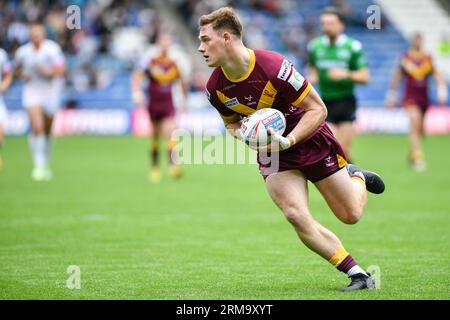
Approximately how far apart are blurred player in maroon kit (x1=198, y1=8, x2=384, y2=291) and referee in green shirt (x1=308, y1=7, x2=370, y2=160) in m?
6.74

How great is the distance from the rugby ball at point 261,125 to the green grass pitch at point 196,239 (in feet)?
4.18

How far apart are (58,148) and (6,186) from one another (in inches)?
353

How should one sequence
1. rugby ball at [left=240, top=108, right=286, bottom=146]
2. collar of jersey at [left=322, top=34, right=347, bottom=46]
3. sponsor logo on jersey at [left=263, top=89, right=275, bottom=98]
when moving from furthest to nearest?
collar of jersey at [left=322, top=34, right=347, bottom=46], sponsor logo on jersey at [left=263, top=89, right=275, bottom=98], rugby ball at [left=240, top=108, right=286, bottom=146]

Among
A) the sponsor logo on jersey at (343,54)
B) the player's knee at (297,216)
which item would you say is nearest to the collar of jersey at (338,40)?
the sponsor logo on jersey at (343,54)

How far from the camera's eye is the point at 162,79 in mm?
18094

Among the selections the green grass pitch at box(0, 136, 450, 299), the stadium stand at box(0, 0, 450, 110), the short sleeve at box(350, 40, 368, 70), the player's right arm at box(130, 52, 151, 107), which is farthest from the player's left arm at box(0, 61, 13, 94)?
the stadium stand at box(0, 0, 450, 110)

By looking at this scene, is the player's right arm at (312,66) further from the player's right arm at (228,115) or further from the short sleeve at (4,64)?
the player's right arm at (228,115)

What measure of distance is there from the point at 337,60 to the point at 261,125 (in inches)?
300

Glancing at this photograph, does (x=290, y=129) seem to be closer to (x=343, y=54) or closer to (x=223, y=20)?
(x=223, y=20)

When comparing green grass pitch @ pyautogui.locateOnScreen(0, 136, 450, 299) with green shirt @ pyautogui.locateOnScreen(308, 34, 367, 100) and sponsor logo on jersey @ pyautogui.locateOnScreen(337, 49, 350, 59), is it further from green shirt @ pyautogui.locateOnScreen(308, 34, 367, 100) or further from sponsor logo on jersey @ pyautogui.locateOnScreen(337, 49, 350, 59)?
sponsor logo on jersey @ pyautogui.locateOnScreen(337, 49, 350, 59)

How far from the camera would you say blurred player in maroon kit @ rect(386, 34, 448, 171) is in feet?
63.3

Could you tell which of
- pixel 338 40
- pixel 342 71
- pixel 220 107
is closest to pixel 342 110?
pixel 342 71

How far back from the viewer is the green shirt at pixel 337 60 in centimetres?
1441
